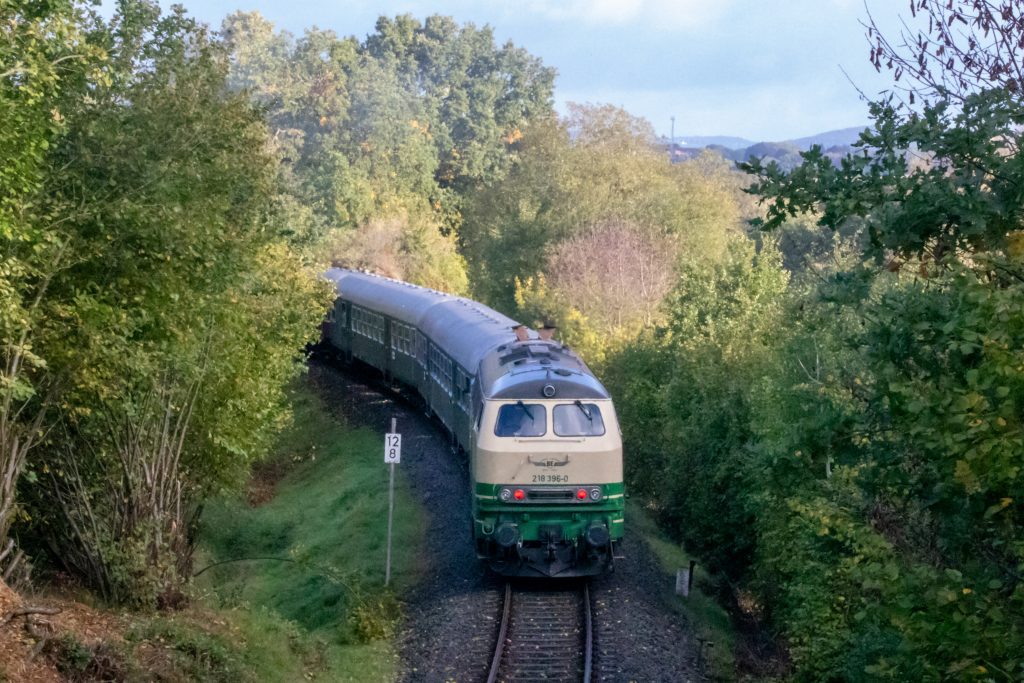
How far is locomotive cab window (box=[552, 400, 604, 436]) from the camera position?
16031 mm

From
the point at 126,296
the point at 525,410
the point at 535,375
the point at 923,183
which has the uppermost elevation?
the point at 923,183

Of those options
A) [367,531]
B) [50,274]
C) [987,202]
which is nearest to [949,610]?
[987,202]

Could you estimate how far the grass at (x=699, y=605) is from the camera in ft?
48.6

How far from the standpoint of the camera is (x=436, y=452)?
2481 cm

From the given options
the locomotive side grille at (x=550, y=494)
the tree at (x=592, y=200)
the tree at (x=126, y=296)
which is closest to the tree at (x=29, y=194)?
the tree at (x=126, y=296)

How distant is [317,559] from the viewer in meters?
21.0

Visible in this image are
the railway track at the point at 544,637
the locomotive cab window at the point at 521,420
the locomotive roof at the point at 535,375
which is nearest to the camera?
the railway track at the point at 544,637

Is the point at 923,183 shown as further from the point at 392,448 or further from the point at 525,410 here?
the point at 392,448

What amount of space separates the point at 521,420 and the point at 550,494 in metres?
1.10

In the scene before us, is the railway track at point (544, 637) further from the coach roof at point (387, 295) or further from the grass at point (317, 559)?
the coach roof at point (387, 295)

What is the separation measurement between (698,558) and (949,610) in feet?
51.2

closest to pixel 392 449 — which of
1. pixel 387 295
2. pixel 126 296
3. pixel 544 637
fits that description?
pixel 544 637

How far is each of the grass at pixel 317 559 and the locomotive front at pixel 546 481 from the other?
7.08ft

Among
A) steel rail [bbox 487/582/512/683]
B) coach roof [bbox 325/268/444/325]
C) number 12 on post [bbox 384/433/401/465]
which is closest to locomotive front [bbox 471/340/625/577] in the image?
steel rail [bbox 487/582/512/683]
